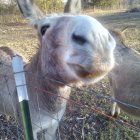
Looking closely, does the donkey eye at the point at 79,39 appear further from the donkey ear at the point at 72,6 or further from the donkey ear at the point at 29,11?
the donkey ear at the point at 72,6

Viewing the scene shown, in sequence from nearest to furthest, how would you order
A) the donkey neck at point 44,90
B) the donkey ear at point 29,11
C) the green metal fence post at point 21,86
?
the green metal fence post at point 21,86
the donkey neck at point 44,90
the donkey ear at point 29,11

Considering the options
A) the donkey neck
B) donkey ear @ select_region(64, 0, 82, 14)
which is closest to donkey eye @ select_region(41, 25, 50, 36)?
the donkey neck

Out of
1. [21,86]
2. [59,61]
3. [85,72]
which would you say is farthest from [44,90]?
[85,72]

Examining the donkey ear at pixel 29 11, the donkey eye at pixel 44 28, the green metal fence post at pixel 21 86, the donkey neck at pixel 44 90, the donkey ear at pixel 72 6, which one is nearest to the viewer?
the green metal fence post at pixel 21 86

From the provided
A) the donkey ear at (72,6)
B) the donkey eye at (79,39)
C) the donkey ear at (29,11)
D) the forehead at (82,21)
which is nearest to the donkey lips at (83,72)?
the donkey eye at (79,39)

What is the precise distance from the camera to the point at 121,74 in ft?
14.1

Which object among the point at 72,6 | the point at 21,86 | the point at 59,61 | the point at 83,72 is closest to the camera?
the point at 83,72

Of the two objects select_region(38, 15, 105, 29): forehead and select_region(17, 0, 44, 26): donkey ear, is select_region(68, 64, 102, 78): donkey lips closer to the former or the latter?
select_region(38, 15, 105, 29): forehead

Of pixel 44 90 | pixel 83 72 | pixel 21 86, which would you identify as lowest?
pixel 44 90

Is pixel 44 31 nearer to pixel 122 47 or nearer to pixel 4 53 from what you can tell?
pixel 4 53

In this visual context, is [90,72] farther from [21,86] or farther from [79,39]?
[21,86]

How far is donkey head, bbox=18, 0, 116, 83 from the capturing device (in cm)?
192

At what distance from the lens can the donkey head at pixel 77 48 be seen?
1920 millimetres

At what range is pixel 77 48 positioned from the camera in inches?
77.5
